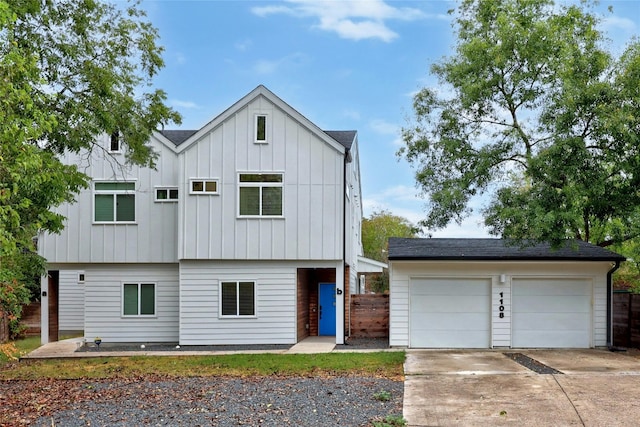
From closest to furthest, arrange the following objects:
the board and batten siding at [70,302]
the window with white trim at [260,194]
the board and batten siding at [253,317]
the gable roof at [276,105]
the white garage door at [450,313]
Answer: the white garage door at [450,313] → the gable roof at [276,105] → the window with white trim at [260,194] → the board and batten siding at [253,317] → the board and batten siding at [70,302]

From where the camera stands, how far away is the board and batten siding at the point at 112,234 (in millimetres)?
18219

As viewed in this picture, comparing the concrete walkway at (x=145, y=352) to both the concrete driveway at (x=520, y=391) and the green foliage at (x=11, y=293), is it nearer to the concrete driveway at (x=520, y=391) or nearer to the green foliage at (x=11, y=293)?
the green foliage at (x=11, y=293)

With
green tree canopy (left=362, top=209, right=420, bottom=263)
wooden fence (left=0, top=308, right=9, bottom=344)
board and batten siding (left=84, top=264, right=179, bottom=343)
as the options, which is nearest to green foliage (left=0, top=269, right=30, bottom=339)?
board and batten siding (left=84, top=264, right=179, bottom=343)

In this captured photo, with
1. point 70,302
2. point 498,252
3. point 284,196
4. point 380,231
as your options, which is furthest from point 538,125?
point 380,231

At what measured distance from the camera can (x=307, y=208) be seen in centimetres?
1717

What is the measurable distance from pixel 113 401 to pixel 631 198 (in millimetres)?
12140

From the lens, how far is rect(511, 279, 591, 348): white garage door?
16.3m

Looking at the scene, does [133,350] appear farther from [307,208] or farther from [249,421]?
[249,421]

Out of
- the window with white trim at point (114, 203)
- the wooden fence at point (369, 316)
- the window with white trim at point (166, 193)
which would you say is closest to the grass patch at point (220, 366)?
the wooden fence at point (369, 316)

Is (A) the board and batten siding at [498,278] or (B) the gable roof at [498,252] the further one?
(A) the board and batten siding at [498,278]

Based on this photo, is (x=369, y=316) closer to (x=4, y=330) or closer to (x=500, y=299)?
(x=500, y=299)

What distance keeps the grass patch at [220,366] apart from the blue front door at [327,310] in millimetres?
5366

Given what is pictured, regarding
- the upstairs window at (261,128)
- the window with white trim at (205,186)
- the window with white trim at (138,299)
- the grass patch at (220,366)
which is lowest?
the grass patch at (220,366)

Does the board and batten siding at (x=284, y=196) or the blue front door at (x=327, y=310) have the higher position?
the board and batten siding at (x=284, y=196)
